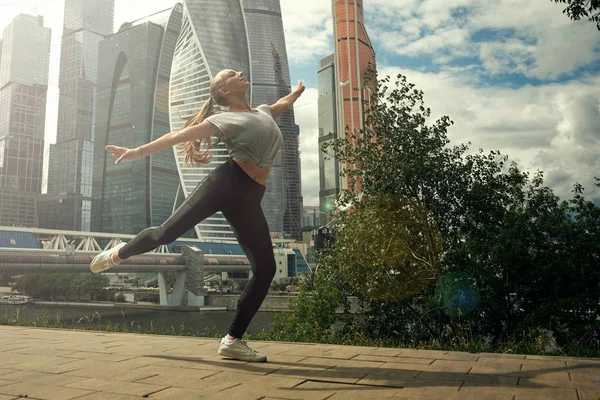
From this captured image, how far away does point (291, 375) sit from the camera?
3973mm

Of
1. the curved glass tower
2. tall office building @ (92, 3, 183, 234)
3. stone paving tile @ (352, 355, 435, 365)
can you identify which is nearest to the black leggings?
stone paving tile @ (352, 355, 435, 365)

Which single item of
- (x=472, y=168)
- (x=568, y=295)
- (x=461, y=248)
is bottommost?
(x=568, y=295)

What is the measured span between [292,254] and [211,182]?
88.4 metres

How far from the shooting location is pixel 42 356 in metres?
5.02

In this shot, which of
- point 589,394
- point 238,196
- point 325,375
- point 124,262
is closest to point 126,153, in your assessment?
point 238,196

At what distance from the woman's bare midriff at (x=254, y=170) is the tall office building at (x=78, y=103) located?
6597 inches

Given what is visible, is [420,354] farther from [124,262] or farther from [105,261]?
[124,262]

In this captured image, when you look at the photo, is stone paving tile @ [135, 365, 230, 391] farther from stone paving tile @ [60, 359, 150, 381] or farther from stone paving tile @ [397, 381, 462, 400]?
stone paving tile @ [397, 381, 462, 400]

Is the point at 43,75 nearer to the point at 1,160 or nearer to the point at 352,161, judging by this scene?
the point at 1,160

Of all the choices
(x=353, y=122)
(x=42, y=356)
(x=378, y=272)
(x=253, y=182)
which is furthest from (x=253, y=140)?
(x=353, y=122)

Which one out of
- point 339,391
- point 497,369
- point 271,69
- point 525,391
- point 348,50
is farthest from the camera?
point 348,50

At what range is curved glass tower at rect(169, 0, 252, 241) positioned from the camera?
118 m

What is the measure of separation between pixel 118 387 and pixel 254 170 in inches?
97.4

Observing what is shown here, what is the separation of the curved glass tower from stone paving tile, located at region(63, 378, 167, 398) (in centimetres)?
11206
